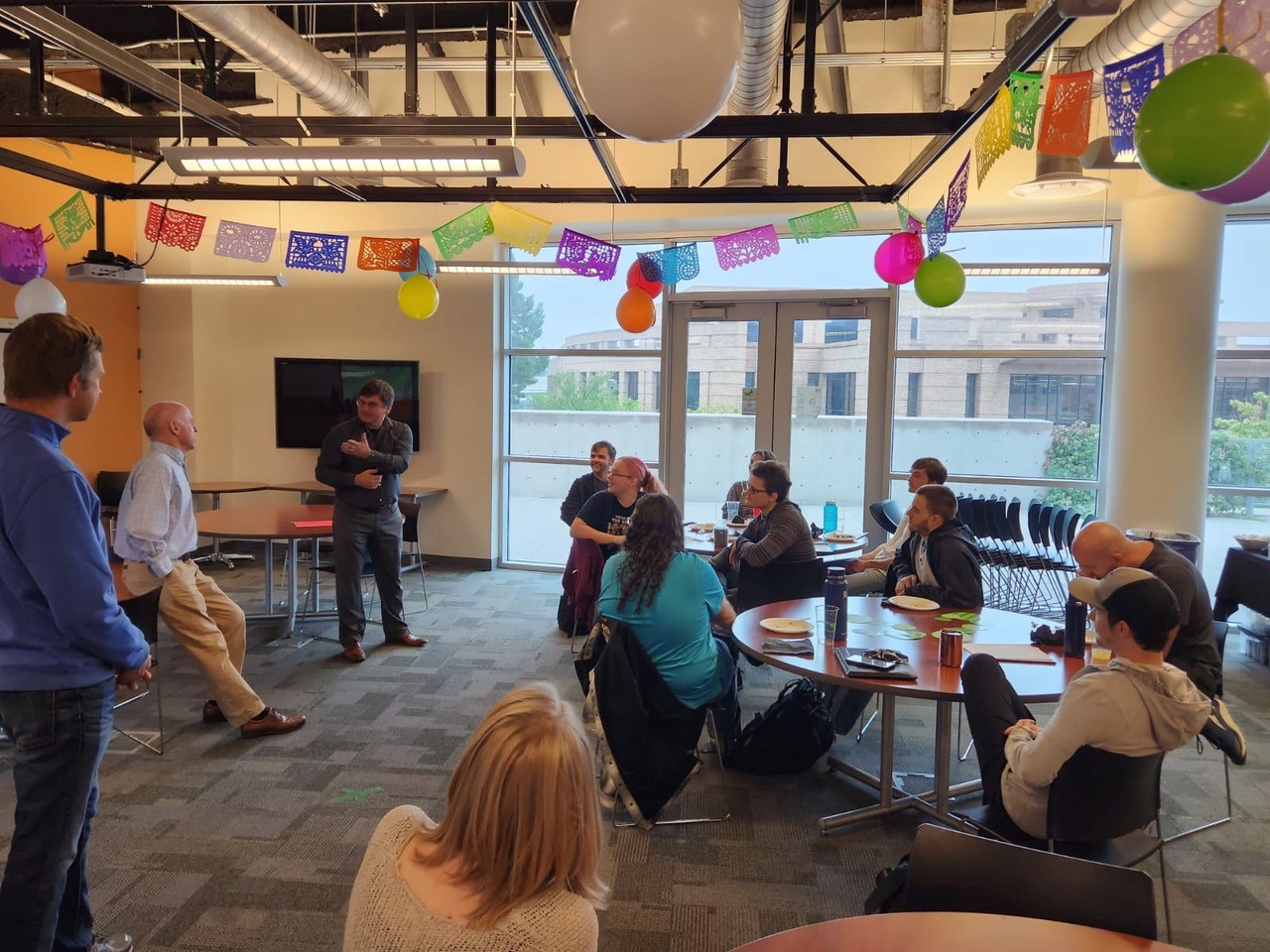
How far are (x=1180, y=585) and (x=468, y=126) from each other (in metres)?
4.09

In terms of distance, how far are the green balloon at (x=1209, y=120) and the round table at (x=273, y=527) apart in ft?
15.8

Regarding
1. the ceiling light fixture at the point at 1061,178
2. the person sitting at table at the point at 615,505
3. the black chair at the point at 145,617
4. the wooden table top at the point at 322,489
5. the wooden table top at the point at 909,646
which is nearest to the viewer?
the wooden table top at the point at 909,646

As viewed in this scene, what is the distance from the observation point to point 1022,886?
1.55 meters

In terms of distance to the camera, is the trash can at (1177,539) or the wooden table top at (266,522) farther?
the trash can at (1177,539)

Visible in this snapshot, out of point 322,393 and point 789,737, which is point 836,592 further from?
point 322,393

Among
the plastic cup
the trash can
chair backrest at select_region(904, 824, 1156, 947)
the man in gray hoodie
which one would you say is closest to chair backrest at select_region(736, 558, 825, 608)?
the plastic cup

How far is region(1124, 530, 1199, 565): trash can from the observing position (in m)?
6.11

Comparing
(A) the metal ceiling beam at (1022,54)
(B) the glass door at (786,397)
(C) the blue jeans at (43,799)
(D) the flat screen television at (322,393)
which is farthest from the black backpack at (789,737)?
(D) the flat screen television at (322,393)

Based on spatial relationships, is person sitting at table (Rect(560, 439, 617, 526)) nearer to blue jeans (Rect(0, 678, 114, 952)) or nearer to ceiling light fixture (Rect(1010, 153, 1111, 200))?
ceiling light fixture (Rect(1010, 153, 1111, 200))

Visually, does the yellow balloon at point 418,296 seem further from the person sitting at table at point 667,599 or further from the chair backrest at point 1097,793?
the chair backrest at point 1097,793

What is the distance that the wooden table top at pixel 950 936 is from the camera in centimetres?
139

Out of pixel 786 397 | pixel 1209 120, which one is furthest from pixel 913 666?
pixel 786 397

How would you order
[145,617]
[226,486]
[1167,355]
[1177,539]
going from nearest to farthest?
[145,617] < [1177,539] < [1167,355] < [226,486]

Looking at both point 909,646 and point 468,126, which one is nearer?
point 909,646
